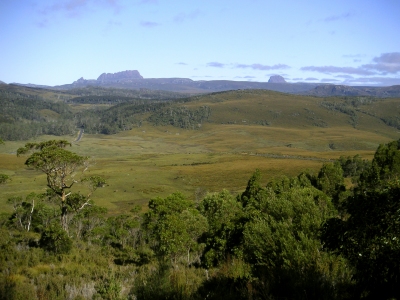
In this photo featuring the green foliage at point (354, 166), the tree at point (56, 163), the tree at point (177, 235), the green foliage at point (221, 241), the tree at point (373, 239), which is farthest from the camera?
the green foliage at point (354, 166)

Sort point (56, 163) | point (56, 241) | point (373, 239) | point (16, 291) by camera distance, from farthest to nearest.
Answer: point (56, 163) < point (56, 241) < point (16, 291) < point (373, 239)

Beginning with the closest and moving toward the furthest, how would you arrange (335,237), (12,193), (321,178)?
1. (335,237)
2. (321,178)
3. (12,193)

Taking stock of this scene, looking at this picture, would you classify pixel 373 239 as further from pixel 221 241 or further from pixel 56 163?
pixel 56 163

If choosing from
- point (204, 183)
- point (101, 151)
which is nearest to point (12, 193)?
point (204, 183)

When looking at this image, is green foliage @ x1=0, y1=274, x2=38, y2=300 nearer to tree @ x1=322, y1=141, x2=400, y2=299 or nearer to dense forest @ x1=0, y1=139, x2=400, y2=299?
dense forest @ x1=0, y1=139, x2=400, y2=299

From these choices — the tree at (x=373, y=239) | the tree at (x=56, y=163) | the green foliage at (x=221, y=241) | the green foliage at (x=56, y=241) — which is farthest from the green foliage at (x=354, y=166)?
the tree at (x=373, y=239)

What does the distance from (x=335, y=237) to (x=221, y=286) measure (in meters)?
4.35

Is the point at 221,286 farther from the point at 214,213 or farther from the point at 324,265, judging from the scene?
the point at 214,213

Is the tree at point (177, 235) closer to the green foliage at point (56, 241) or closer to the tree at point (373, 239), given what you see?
the green foliage at point (56, 241)

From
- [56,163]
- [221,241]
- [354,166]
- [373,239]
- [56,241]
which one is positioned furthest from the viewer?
[354,166]

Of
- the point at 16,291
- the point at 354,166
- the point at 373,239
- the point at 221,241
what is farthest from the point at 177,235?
the point at 354,166

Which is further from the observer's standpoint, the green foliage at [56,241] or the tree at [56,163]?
the tree at [56,163]

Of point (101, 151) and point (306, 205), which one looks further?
point (101, 151)

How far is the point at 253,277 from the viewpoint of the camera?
464 inches
